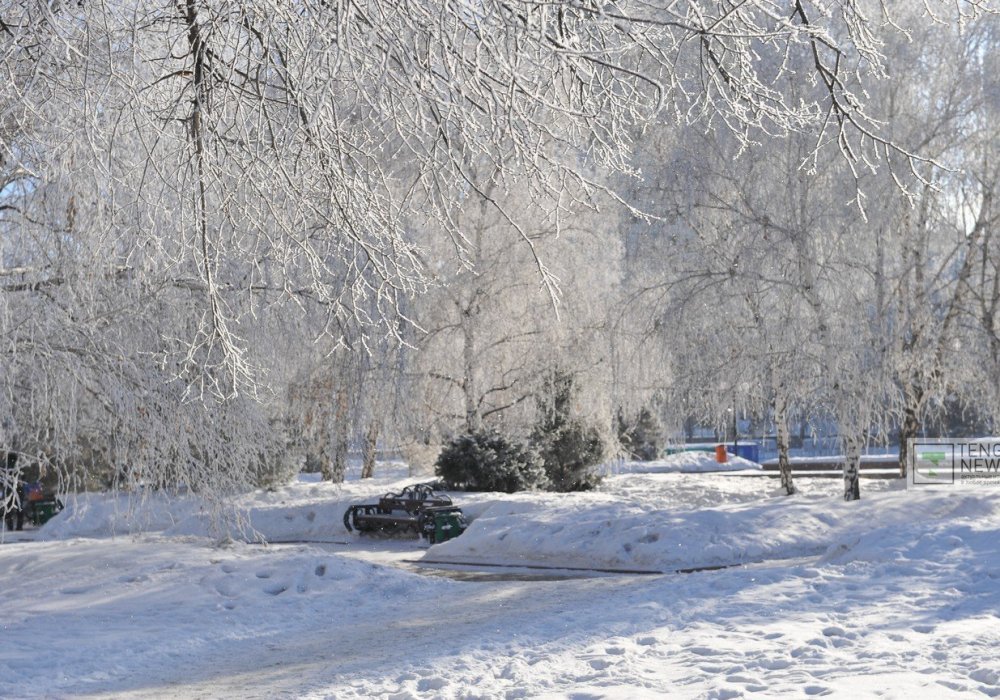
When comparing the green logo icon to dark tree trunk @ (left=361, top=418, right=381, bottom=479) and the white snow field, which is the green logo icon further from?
dark tree trunk @ (left=361, top=418, right=381, bottom=479)

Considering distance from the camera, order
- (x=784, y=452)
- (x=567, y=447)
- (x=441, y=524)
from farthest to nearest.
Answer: (x=567, y=447) → (x=784, y=452) → (x=441, y=524)

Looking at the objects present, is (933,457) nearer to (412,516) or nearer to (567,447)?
(567,447)

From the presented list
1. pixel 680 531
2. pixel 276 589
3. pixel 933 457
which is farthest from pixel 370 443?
pixel 933 457

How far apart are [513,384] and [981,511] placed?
9.53 m

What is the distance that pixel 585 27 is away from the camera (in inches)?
201

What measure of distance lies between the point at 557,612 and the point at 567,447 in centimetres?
1539

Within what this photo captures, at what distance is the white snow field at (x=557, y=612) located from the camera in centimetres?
633

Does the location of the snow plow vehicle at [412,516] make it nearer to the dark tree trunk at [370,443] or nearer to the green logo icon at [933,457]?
the dark tree trunk at [370,443]

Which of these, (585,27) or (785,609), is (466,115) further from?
(785,609)

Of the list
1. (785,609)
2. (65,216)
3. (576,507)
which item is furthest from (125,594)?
(576,507)

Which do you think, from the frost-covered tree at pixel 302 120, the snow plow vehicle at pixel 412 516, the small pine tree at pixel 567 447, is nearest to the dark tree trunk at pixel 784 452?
the small pine tree at pixel 567 447

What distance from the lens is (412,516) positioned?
696 inches

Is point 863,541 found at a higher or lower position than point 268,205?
lower

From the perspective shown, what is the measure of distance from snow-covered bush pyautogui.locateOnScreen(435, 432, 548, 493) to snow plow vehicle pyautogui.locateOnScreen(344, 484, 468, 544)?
177 centimetres
